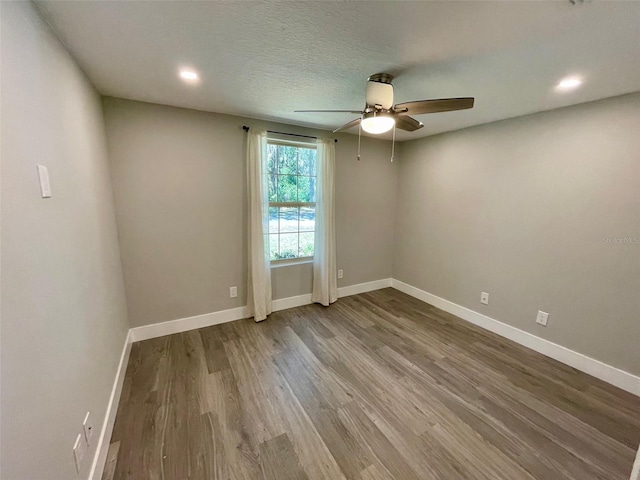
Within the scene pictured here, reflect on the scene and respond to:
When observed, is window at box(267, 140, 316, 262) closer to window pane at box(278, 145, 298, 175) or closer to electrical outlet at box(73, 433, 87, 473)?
window pane at box(278, 145, 298, 175)

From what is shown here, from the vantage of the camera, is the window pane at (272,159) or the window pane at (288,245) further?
the window pane at (288,245)

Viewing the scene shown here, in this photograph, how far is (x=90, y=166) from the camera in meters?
1.68

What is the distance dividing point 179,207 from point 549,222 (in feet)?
11.8

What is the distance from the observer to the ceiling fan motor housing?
1644 millimetres

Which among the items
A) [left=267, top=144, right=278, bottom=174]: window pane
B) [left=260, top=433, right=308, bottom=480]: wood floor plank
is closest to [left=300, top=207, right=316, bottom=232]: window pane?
[left=267, top=144, right=278, bottom=174]: window pane

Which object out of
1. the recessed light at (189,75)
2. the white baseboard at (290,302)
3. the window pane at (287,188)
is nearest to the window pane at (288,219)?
the window pane at (287,188)

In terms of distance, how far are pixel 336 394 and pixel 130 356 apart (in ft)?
6.23

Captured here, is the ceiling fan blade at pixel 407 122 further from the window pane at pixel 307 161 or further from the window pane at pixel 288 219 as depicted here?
the window pane at pixel 288 219

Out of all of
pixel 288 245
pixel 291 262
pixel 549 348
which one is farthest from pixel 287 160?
pixel 549 348

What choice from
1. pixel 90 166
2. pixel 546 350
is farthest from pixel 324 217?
pixel 546 350

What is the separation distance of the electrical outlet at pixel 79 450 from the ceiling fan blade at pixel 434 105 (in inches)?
→ 96.4

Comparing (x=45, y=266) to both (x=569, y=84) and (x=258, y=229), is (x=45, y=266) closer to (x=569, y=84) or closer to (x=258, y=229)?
(x=258, y=229)

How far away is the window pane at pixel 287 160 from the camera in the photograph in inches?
121

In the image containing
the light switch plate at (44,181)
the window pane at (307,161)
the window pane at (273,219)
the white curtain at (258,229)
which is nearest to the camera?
the light switch plate at (44,181)
